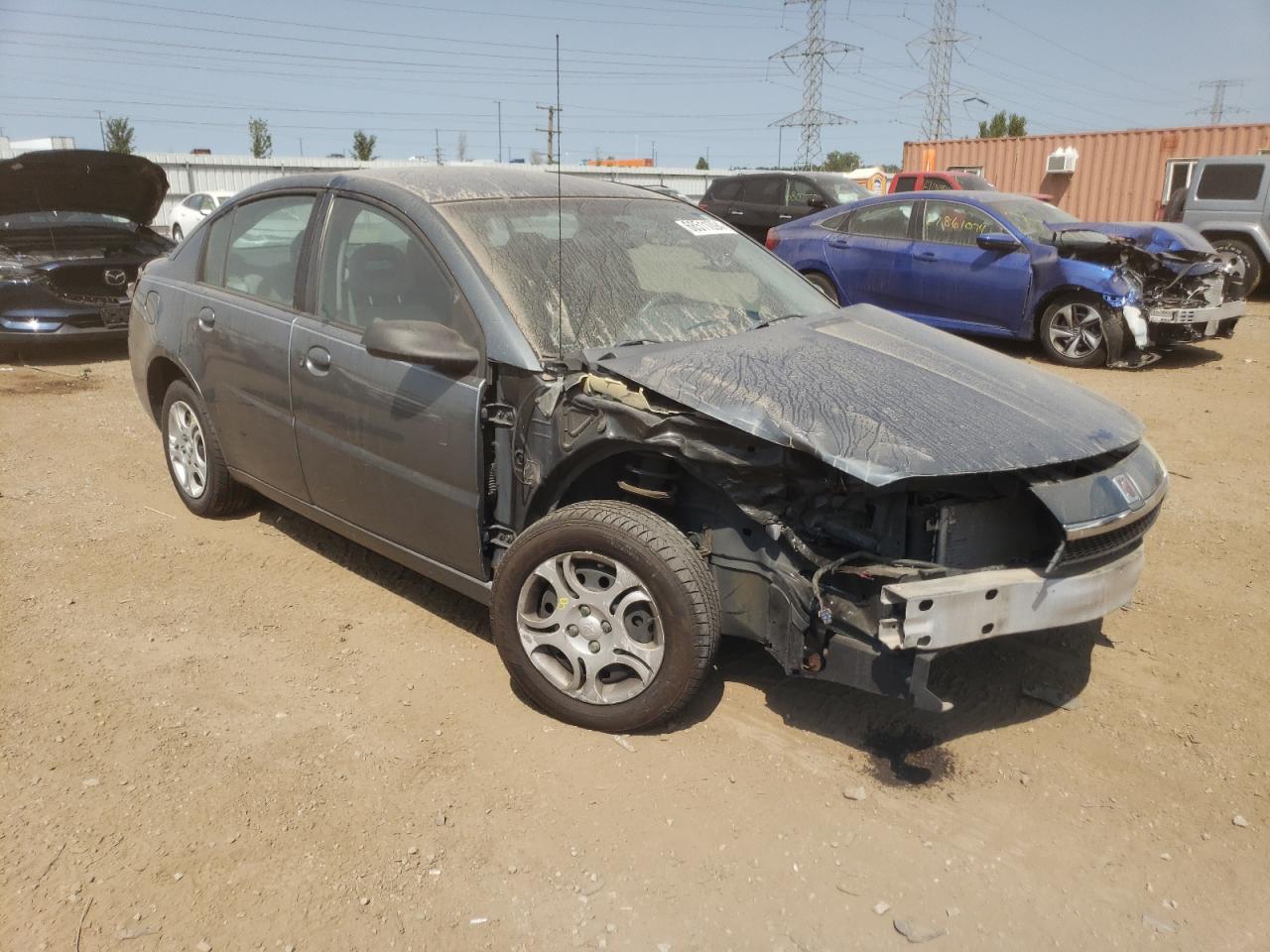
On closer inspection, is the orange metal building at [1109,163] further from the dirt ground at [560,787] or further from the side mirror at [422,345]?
the side mirror at [422,345]

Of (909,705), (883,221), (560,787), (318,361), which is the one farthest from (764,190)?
(560,787)

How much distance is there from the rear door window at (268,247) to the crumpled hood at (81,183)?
4669mm

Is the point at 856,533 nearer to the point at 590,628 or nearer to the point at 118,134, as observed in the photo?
the point at 590,628

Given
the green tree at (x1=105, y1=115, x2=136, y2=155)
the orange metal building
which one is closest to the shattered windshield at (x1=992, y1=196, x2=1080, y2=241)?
the orange metal building

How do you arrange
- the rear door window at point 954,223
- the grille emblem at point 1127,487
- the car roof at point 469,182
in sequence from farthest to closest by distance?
the rear door window at point 954,223, the car roof at point 469,182, the grille emblem at point 1127,487

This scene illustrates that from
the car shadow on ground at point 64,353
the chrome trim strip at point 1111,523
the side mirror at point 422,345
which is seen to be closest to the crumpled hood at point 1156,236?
the chrome trim strip at point 1111,523

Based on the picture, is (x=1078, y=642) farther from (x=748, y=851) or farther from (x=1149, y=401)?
(x=1149, y=401)

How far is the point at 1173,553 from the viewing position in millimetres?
4586

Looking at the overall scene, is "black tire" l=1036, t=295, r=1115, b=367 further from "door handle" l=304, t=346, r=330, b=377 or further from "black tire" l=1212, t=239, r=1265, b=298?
"door handle" l=304, t=346, r=330, b=377

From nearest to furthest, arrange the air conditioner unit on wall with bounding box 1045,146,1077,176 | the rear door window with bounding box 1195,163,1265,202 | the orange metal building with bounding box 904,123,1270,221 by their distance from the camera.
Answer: the rear door window with bounding box 1195,163,1265,202, the orange metal building with bounding box 904,123,1270,221, the air conditioner unit on wall with bounding box 1045,146,1077,176

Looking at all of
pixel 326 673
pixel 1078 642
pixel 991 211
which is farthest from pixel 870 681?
pixel 991 211

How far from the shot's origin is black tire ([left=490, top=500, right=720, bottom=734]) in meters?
2.82

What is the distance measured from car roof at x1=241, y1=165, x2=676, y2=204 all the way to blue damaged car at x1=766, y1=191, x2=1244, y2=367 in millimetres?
5812

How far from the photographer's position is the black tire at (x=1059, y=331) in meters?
8.66
